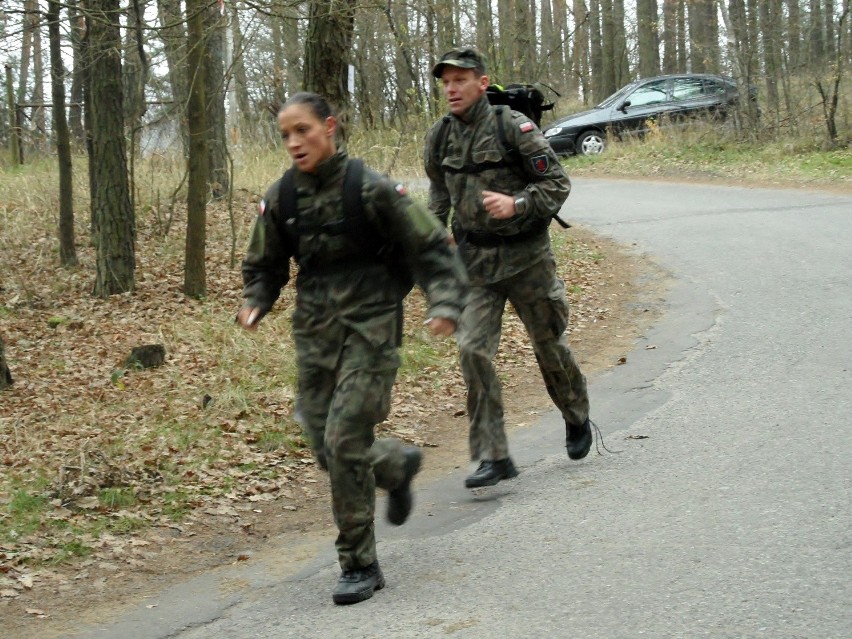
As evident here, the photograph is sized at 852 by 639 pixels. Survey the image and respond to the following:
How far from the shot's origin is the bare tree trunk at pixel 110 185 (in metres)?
12.5

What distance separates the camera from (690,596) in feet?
13.9

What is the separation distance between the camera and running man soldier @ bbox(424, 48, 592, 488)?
19.2ft

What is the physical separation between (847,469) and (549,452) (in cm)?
183

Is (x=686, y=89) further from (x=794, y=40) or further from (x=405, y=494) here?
(x=405, y=494)

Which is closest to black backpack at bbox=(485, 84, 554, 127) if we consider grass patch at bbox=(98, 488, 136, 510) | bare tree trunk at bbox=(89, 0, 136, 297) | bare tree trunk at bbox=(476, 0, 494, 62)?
grass patch at bbox=(98, 488, 136, 510)

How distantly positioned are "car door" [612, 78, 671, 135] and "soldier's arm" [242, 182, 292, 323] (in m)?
23.1

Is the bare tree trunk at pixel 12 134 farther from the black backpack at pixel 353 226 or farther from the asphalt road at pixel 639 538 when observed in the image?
the black backpack at pixel 353 226

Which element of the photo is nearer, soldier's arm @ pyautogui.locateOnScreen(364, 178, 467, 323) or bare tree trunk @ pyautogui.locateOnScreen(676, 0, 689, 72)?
soldier's arm @ pyautogui.locateOnScreen(364, 178, 467, 323)

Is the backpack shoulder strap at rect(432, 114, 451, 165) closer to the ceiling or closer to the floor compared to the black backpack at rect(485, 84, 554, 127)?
closer to the floor

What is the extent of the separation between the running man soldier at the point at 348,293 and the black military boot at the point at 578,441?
1862mm

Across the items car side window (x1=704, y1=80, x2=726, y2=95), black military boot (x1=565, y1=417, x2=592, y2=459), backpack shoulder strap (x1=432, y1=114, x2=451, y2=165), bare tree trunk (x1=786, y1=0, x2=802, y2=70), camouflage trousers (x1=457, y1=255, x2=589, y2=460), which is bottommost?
black military boot (x1=565, y1=417, x2=592, y2=459)

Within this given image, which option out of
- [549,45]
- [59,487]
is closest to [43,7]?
[59,487]

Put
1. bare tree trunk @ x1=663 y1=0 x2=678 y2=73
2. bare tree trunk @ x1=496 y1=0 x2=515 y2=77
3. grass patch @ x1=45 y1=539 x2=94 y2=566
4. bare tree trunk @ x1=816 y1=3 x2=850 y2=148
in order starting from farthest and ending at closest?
bare tree trunk @ x1=663 y1=0 x2=678 y2=73
bare tree trunk @ x1=816 y1=3 x2=850 y2=148
bare tree trunk @ x1=496 y1=0 x2=515 y2=77
grass patch @ x1=45 y1=539 x2=94 y2=566

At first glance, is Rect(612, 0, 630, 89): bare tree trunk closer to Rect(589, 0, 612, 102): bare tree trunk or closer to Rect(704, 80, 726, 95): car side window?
Rect(589, 0, 612, 102): bare tree trunk
